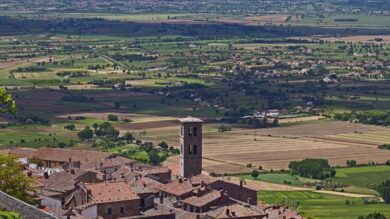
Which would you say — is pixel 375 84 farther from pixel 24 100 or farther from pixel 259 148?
pixel 259 148

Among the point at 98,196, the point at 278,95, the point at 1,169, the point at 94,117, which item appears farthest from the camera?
the point at 278,95

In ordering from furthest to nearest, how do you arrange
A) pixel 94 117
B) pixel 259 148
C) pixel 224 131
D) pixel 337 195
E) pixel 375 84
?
pixel 375 84, pixel 94 117, pixel 224 131, pixel 259 148, pixel 337 195

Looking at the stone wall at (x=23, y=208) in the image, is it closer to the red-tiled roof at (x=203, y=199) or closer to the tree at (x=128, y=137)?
the red-tiled roof at (x=203, y=199)

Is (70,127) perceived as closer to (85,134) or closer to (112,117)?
(85,134)

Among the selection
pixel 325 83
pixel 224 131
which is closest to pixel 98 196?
pixel 224 131

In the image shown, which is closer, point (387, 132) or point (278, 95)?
point (387, 132)

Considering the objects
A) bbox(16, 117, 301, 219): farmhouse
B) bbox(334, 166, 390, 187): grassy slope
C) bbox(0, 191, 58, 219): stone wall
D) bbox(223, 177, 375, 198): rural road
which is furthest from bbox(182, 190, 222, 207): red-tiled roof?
bbox(334, 166, 390, 187): grassy slope

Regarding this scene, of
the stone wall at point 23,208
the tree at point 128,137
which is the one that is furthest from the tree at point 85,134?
the stone wall at point 23,208
